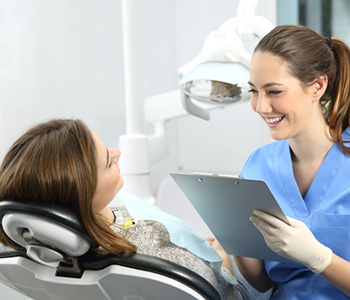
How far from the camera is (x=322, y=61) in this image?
1375 mm

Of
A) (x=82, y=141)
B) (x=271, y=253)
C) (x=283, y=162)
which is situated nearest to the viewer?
(x=82, y=141)

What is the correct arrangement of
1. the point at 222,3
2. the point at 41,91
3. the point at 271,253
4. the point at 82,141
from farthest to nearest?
the point at 222,3, the point at 41,91, the point at 271,253, the point at 82,141

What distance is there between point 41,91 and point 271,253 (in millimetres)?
1110

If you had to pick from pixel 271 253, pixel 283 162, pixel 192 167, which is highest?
pixel 283 162

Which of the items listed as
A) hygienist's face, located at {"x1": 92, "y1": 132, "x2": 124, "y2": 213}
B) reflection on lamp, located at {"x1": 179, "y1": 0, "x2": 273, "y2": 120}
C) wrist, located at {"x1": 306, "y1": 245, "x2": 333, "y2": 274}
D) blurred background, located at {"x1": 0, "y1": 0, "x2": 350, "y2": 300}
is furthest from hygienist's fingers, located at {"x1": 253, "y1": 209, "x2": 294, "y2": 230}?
blurred background, located at {"x1": 0, "y1": 0, "x2": 350, "y2": 300}

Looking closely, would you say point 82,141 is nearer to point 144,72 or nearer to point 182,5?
point 144,72

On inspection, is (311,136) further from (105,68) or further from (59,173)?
(105,68)

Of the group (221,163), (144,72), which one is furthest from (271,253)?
(221,163)

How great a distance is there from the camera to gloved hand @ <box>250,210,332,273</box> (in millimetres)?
1194

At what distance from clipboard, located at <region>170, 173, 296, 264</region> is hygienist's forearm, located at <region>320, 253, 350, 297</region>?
12 cm

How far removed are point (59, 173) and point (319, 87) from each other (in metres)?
0.75

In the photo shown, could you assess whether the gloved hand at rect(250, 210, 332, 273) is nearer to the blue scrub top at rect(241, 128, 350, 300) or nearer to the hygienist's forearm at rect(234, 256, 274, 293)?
the blue scrub top at rect(241, 128, 350, 300)

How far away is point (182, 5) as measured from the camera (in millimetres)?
3146

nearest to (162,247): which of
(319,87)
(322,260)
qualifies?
(322,260)
